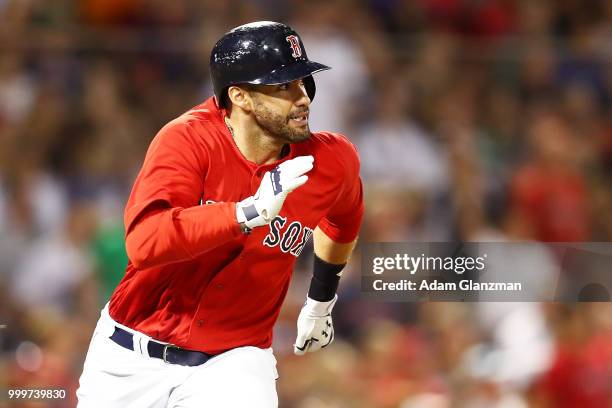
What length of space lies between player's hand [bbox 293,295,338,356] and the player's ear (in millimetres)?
892

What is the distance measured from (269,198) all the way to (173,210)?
294mm

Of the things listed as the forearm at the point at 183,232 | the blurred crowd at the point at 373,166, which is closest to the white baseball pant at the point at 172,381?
the forearm at the point at 183,232

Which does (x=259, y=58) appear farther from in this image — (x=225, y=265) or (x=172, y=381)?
(x=172, y=381)

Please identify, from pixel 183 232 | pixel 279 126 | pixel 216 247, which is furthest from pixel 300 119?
pixel 183 232

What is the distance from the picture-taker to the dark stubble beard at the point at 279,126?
11.5 feet

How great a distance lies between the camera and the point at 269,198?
308 cm

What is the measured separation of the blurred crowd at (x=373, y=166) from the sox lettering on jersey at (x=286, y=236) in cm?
169

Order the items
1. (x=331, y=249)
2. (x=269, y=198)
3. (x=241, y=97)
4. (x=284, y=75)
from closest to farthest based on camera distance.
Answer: (x=269, y=198) < (x=284, y=75) < (x=241, y=97) < (x=331, y=249)

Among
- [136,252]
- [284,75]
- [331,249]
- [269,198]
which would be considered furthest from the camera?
[331,249]

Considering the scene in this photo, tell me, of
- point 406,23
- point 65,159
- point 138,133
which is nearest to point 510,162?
point 406,23

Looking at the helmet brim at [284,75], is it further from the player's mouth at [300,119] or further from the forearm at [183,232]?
the forearm at [183,232]

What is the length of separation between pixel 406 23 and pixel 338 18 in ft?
2.07

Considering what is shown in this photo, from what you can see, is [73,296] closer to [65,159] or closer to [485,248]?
[65,159]

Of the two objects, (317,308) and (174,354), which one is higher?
(174,354)
